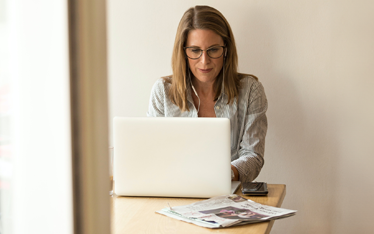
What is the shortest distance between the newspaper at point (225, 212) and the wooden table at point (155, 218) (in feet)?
0.05

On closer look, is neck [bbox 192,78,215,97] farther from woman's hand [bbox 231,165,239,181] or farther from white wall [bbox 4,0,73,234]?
white wall [bbox 4,0,73,234]

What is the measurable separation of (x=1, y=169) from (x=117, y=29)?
1983mm

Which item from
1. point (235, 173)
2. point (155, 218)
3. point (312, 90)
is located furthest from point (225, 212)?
point (312, 90)

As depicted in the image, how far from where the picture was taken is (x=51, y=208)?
215mm

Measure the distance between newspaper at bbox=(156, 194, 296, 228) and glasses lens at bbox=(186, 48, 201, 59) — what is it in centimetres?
83

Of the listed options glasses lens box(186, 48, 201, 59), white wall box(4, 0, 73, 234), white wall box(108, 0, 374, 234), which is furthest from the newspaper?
white wall box(108, 0, 374, 234)

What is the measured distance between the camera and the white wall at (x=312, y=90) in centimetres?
183

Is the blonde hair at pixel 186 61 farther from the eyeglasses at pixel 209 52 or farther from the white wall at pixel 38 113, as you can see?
the white wall at pixel 38 113

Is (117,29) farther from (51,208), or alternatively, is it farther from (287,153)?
(51,208)

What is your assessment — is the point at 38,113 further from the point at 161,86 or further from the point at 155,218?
the point at 161,86

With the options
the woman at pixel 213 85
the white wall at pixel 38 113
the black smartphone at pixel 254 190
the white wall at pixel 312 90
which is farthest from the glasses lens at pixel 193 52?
the white wall at pixel 38 113

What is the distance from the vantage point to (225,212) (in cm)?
97

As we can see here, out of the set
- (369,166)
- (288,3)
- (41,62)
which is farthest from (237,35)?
(41,62)

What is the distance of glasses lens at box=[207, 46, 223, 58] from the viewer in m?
1.72
